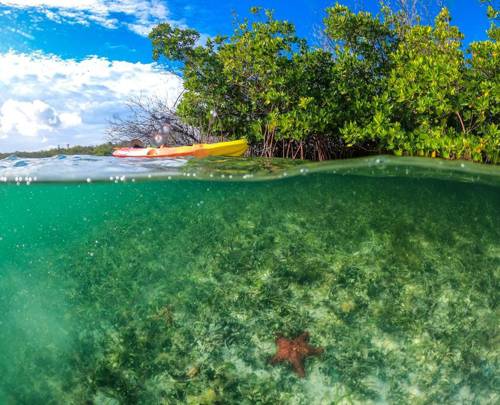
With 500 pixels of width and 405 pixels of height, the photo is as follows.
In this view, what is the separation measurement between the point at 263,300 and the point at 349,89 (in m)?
10.1

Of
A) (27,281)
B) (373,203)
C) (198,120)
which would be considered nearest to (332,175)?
(373,203)

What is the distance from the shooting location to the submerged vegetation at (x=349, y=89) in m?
13.2

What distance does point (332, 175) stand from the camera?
408 inches

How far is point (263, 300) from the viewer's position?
24.7 ft

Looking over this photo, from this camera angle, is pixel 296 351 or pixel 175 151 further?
pixel 175 151

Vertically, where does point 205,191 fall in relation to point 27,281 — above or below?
above

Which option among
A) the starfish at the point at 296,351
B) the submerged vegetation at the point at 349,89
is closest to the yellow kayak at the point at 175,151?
the submerged vegetation at the point at 349,89

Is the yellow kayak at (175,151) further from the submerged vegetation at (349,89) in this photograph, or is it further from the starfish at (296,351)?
the starfish at (296,351)

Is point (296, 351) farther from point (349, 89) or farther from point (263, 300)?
point (349, 89)

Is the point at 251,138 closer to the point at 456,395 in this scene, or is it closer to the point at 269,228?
Result: the point at 269,228

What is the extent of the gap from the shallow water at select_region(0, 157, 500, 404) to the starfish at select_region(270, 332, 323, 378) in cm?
8

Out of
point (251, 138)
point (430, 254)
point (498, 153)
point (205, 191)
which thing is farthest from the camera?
point (251, 138)

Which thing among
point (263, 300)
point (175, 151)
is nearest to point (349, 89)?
point (175, 151)

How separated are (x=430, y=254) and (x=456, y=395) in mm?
2059
